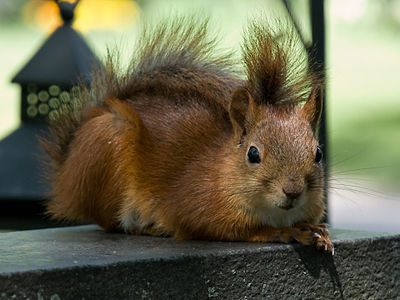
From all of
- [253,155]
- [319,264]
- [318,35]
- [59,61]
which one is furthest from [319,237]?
[59,61]

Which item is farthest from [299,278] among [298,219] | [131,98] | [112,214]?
[131,98]

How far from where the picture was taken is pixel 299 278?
307cm

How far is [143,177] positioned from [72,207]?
353 mm

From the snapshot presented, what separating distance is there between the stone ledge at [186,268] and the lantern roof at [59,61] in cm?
55

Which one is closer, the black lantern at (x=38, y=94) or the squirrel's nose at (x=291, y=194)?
the squirrel's nose at (x=291, y=194)

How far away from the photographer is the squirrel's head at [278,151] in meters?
2.91

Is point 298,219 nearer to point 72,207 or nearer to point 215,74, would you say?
point 215,74

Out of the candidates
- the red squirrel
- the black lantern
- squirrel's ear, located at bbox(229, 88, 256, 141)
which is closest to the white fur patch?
the red squirrel

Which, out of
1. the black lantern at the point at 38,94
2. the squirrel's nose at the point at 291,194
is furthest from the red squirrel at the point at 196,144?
the black lantern at the point at 38,94

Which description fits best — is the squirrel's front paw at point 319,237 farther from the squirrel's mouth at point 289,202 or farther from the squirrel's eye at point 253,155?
the squirrel's eye at point 253,155

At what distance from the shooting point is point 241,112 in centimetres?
313

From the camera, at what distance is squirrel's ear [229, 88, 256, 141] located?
3.10m

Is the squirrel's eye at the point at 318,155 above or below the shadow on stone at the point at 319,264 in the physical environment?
above

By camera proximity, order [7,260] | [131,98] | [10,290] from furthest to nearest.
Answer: [131,98] < [7,260] < [10,290]
